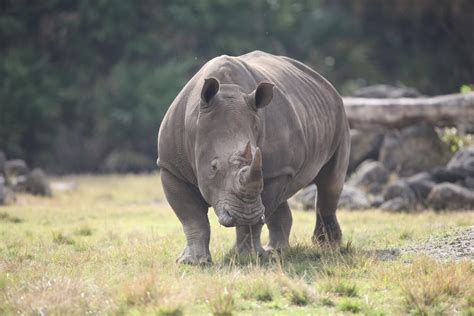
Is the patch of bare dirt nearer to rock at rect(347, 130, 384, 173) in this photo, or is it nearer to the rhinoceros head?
→ the rhinoceros head

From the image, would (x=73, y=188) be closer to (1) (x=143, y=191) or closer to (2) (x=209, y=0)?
(1) (x=143, y=191)

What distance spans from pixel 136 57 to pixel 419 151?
11.3 metres

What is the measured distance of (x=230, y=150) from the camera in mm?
7430

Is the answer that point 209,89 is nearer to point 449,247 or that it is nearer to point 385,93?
point 449,247

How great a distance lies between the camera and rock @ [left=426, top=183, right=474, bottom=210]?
13133 millimetres

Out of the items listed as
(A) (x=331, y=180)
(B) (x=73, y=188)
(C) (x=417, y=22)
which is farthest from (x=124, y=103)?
(A) (x=331, y=180)

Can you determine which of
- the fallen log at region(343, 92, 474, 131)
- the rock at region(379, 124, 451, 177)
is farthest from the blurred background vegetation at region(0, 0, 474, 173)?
the rock at region(379, 124, 451, 177)

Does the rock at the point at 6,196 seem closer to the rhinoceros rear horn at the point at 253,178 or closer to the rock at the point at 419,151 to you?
the rock at the point at 419,151

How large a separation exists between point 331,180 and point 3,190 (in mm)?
6461

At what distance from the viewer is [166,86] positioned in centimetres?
2417

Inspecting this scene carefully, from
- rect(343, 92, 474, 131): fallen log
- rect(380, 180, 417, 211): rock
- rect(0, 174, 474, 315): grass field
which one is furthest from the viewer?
rect(343, 92, 474, 131): fallen log

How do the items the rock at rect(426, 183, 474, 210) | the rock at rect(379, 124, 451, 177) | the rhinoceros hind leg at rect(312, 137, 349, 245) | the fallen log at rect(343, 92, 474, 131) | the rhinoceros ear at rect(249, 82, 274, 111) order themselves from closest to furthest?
1. the rhinoceros ear at rect(249, 82, 274, 111)
2. the rhinoceros hind leg at rect(312, 137, 349, 245)
3. the rock at rect(426, 183, 474, 210)
4. the fallen log at rect(343, 92, 474, 131)
5. the rock at rect(379, 124, 451, 177)

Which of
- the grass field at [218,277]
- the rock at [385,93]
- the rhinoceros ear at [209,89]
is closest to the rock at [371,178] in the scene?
the rock at [385,93]

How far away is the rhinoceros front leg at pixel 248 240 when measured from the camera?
794 centimetres
